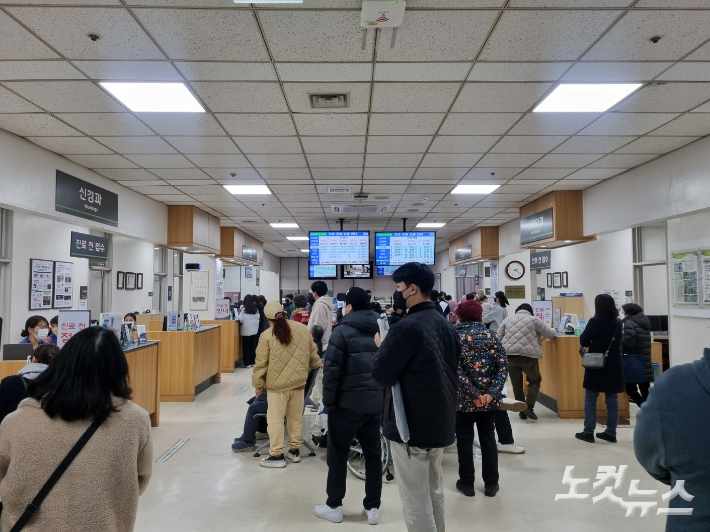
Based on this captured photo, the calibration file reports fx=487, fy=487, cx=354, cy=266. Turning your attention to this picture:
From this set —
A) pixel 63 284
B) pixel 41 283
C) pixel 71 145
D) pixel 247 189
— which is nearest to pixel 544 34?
pixel 71 145

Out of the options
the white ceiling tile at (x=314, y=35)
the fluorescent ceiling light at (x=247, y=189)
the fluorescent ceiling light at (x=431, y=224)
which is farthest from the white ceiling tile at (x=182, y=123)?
the fluorescent ceiling light at (x=431, y=224)

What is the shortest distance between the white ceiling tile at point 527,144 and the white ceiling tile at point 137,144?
377 centimetres

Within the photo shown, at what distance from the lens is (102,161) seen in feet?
20.1

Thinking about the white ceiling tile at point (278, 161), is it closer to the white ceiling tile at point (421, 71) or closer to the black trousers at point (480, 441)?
the white ceiling tile at point (421, 71)

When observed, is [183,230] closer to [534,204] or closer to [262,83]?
[262,83]

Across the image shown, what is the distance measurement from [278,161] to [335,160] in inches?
28.4

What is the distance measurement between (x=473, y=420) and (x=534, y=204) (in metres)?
5.92

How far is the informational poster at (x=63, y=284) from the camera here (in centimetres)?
713

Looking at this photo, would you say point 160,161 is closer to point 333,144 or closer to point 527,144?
point 333,144

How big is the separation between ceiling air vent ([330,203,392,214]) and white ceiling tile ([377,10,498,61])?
5.78m

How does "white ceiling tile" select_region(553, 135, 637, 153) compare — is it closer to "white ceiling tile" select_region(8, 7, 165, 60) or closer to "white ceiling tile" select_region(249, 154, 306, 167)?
"white ceiling tile" select_region(249, 154, 306, 167)

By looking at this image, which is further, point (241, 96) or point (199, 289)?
point (199, 289)

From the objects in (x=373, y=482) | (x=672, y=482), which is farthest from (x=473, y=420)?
(x=672, y=482)

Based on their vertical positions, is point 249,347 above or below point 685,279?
below
